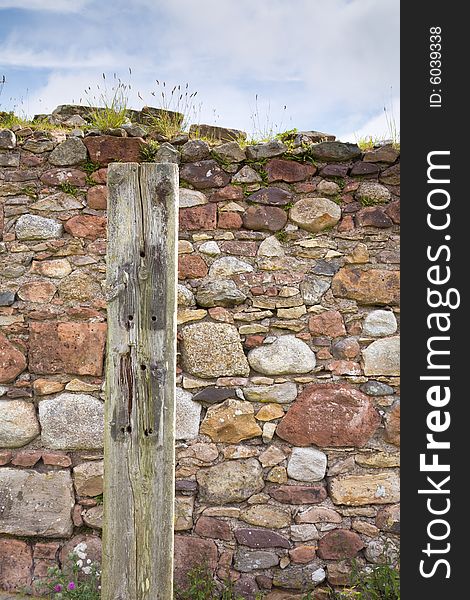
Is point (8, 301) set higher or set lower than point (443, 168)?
lower

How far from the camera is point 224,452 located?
3.62m

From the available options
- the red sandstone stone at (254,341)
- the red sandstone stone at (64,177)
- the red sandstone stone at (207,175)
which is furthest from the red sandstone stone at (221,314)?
the red sandstone stone at (64,177)

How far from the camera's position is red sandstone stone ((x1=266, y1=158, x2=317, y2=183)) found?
3.82 metres

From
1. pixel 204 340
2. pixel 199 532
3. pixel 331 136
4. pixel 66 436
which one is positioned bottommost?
pixel 199 532

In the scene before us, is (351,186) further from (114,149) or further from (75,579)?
(75,579)

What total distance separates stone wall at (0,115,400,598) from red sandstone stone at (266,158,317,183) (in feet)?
0.04

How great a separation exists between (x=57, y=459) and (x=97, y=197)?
1530 mm

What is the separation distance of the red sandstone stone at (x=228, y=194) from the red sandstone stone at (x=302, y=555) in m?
2.02

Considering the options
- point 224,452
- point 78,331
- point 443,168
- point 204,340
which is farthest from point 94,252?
point 443,168

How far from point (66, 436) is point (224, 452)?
2.96ft

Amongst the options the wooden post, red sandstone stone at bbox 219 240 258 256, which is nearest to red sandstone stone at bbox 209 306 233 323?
red sandstone stone at bbox 219 240 258 256

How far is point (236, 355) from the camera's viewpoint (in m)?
3.66

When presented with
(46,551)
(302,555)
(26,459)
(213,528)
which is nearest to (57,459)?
(26,459)

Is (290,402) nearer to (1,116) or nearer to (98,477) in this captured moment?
(98,477)
